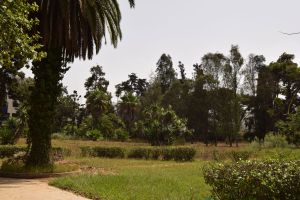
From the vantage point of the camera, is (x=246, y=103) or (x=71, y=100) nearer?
(x=246, y=103)

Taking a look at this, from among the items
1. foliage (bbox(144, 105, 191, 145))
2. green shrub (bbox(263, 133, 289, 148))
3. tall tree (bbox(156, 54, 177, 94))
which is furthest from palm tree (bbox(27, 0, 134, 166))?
tall tree (bbox(156, 54, 177, 94))

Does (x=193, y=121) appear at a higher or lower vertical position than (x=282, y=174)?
higher

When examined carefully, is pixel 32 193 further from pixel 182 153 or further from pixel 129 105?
pixel 129 105

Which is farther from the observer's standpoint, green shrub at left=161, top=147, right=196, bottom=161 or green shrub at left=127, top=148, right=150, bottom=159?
green shrub at left=127, top=148, right=150, bottom=159

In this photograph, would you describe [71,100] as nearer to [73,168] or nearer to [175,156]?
[175,156]

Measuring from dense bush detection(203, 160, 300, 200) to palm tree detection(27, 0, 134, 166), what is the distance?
39.1ft

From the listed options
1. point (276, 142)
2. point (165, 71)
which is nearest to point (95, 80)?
point (165, 71)

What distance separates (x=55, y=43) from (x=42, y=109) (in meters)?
3.03

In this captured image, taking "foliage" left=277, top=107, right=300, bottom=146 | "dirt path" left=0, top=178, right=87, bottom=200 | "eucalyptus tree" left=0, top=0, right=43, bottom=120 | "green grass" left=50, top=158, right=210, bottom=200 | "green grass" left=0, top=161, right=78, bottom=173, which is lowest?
"dirt path" left=0, top=178, right=87, bottom=200

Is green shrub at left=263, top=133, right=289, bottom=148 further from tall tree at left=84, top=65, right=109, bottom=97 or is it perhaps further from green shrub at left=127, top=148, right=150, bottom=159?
tall tree at left=84, top=65, right=109, bottom=97

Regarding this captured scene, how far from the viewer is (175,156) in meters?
35.2

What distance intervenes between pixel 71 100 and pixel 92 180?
2791 inches

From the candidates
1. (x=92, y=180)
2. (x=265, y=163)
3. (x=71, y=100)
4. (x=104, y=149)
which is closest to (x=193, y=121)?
(x=71, y=100)

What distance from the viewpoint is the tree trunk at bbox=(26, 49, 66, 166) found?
20.8 metres
